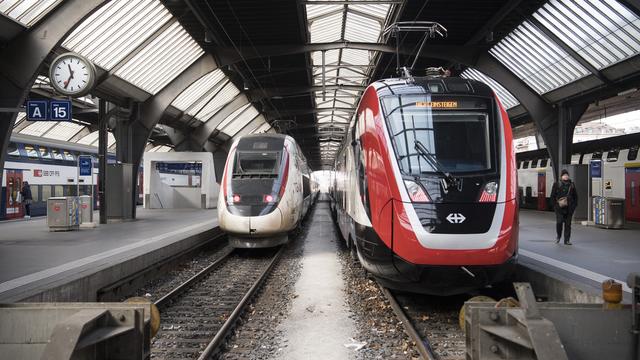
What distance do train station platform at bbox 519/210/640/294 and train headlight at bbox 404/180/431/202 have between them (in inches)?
95.8

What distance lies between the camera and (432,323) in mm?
6570

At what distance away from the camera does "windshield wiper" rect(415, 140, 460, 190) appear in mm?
6090

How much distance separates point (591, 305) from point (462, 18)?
Answer: 545 inches

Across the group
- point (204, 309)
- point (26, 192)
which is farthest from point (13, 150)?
point (204, 309)

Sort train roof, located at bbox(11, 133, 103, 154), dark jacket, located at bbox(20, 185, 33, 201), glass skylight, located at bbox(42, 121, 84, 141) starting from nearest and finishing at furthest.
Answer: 1. train roof, located at bbox(11, 133, 103, 154)
2. dark jacket, located at bbox(20, 185, 33, 201)
3. glass skylight, located at bbox(42, 121, 84, 141)

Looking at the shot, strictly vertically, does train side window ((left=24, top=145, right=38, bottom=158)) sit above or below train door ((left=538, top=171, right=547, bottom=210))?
above

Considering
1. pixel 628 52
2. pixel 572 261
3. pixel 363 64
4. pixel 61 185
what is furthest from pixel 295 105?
pixel 572 261

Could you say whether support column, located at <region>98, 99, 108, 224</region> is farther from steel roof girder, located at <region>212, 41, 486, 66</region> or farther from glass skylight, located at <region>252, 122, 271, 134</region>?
glass skylight, located at <region>252, 122, 271, 134</region>

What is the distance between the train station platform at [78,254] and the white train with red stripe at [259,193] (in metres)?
1.60

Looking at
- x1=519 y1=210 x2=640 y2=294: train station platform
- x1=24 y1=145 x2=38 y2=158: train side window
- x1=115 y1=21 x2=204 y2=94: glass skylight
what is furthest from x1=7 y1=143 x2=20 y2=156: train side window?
x1=519 y1=210 x2=640 y2=294: train station platform

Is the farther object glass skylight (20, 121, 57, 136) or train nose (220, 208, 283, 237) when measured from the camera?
glass skylight (20, 121, 57, 136)

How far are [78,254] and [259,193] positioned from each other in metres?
4.22

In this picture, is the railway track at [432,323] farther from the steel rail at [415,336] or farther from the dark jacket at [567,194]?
the dark jacket at [567,194]

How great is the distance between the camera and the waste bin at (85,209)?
15.7m
